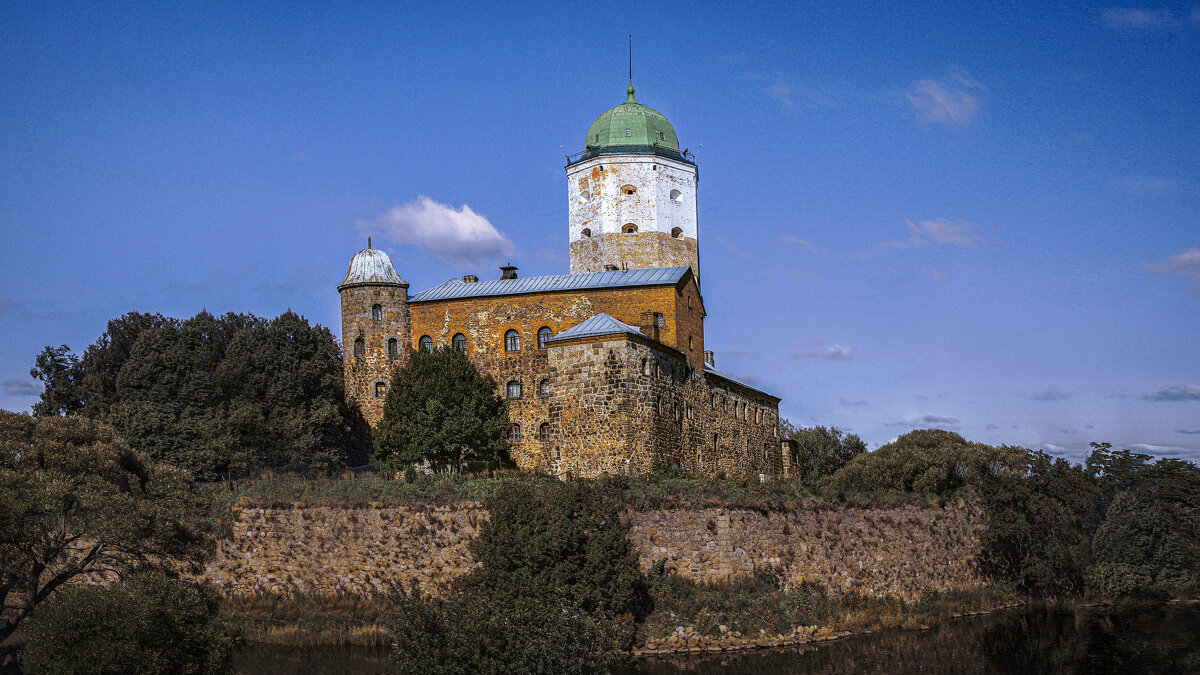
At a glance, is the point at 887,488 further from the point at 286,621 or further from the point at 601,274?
the point at 286,621

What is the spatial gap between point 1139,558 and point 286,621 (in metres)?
29.8

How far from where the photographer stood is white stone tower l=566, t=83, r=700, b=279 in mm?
52594

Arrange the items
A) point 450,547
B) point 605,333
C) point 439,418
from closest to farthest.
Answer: point 450,547
point 605,333
point 439,418

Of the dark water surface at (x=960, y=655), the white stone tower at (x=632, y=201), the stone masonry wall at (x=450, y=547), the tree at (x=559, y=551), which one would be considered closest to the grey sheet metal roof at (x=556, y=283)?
the white stone tower at (x=632, y=201)

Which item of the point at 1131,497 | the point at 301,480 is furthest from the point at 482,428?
the point at 1131,497

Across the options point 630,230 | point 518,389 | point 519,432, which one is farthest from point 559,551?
point 630,230

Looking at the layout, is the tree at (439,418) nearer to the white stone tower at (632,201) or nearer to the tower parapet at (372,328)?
the tower parapet at (372,328)

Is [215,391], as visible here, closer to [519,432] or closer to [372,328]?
[372,328]

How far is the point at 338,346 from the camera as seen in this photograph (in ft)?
163

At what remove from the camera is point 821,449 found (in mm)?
62844

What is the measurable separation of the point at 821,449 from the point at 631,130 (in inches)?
847

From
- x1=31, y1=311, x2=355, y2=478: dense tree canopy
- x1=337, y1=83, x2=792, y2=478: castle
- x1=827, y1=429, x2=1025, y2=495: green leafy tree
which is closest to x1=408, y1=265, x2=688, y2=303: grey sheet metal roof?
x1=337, y1=83, x2=792, y2=478: castle

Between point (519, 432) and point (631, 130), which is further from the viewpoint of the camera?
point (631, 130)

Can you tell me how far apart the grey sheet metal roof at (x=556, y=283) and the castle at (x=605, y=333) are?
3.7 inches
